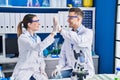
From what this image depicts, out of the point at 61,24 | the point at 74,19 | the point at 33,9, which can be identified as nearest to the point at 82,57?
the point at 74,19

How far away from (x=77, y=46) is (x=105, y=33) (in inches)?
47.6

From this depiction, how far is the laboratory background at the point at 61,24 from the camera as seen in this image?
12.3 feet

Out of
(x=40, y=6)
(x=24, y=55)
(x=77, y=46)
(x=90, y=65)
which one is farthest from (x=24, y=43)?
(x=40, y=6)

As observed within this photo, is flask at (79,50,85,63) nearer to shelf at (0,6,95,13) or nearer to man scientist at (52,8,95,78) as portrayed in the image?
man scientist at (52,8,95,78)

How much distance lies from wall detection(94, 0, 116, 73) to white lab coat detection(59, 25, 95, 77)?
3.31 ft

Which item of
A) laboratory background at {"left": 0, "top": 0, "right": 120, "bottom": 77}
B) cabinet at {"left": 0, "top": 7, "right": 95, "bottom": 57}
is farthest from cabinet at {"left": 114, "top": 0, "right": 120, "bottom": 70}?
cabinet at {"left": 0, "top": 7, "right": 95, "bottom": 57}

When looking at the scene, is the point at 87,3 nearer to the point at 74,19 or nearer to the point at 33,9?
the point at 33,9

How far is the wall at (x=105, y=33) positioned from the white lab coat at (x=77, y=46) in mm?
1008

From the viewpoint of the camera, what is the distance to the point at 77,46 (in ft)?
9.19

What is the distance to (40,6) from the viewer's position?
13.8 feet

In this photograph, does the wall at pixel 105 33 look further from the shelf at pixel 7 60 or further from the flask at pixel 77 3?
the shelf at pixel 7 60

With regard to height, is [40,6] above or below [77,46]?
above

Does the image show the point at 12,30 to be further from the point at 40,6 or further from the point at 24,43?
the point at 24,43

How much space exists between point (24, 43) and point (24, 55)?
0.55ft
